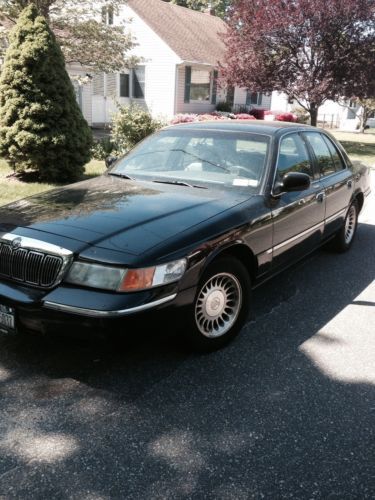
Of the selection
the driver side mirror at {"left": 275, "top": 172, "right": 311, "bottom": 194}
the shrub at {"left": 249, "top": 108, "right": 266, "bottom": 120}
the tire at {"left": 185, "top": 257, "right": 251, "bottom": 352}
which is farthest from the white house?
the tire at {"left": 185, "top": 257, "right": 251, "bottom": 352}

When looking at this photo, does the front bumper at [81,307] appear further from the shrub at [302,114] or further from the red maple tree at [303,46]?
the shrub at [302,114]

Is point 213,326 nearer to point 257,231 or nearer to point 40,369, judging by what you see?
point 257,231

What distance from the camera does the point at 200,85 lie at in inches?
941

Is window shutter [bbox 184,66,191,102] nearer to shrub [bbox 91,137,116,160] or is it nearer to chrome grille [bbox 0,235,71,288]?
shrub [bbox 91,137,116,160]

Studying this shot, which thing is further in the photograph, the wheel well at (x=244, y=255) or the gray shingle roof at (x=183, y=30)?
the gray shingle roof at (x=183, y=30)

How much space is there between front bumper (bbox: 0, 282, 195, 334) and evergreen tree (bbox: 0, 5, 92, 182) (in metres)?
6.16

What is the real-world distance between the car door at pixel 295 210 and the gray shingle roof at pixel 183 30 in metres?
18.3

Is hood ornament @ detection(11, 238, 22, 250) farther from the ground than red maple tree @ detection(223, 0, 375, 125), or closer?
closer

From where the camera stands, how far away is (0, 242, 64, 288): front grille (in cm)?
290

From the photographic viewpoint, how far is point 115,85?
22.8 m

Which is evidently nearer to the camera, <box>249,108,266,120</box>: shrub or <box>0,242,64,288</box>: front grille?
<box>0,242,64,288</box>: front grille

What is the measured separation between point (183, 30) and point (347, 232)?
72.6 feet

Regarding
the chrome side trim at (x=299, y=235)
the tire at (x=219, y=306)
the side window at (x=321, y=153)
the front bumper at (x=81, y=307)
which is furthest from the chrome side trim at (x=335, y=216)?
the front bumper at (x=81, y=307)

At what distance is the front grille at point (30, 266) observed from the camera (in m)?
2.90
